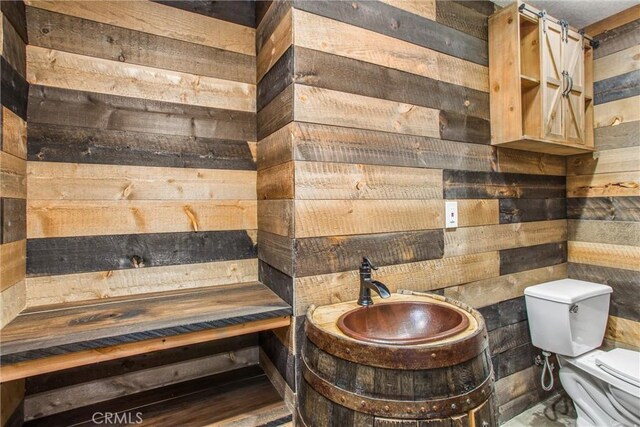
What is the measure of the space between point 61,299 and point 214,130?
0.92 metres

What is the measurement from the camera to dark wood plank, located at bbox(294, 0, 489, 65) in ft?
4.25

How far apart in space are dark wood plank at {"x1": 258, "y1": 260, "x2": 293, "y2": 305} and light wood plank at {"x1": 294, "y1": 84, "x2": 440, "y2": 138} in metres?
0.62

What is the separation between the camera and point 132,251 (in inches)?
53.8

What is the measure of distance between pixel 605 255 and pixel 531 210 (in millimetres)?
578

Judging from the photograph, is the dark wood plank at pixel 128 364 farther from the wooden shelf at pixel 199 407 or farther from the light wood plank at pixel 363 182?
the light wood plank at pixel 363 182

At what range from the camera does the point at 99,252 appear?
1.32 m

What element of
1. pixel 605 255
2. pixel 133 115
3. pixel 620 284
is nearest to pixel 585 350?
pixel 620 284

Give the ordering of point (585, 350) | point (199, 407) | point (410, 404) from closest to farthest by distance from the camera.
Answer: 1. point (410, 404)
2. point (199, 407)
3. point (585, 350)

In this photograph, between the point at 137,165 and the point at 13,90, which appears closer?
the point at 13,90

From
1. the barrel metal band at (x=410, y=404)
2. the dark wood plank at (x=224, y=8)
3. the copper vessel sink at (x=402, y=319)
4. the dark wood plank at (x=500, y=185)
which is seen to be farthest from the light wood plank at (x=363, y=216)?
the dark wood plank at (x=224, y=8)

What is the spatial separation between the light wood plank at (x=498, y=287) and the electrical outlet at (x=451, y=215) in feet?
1.01

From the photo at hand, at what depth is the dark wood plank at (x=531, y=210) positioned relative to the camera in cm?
182

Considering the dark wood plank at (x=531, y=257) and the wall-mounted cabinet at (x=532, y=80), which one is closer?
the wall-mounted cabinet at (x=532, y=80)

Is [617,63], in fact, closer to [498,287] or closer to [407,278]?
[498,287]
